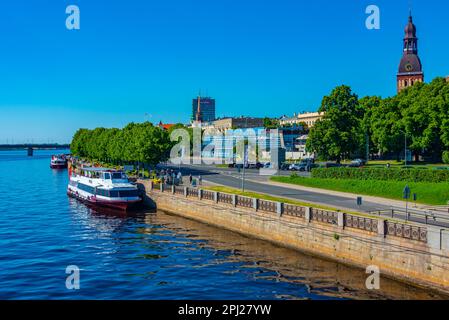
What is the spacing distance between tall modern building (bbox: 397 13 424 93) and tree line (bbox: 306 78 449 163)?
96592 mm

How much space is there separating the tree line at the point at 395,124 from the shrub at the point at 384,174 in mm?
8016

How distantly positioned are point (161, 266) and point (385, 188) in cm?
2678

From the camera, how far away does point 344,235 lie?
32.7 meters

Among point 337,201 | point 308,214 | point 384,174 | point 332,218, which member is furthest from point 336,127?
point 332,218

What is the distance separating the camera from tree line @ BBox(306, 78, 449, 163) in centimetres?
7081

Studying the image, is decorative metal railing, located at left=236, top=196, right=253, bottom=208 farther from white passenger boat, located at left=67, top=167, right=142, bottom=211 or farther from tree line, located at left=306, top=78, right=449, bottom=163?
tree line, located at left=306, top=78, right=449, bottom=163

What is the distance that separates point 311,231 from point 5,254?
21.9 m

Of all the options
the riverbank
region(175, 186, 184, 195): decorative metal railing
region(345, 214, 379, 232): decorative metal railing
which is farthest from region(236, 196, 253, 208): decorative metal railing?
region(175, 186, 184, 195): decorative metal railing

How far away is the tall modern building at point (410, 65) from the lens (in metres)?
169

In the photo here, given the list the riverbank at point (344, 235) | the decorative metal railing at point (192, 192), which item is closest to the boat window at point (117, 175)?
the decorative metal railing at point (192, 192)

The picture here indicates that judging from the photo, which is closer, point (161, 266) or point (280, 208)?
point (161, 266)

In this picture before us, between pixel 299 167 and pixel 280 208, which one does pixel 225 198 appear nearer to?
pixel 280 208
